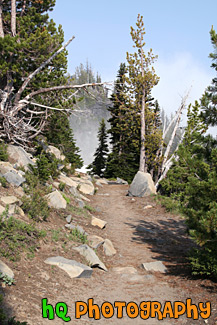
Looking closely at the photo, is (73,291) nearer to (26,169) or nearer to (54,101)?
(26,169)

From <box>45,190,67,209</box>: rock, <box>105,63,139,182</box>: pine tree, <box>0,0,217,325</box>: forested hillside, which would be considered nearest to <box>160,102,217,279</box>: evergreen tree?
<box>0,0,217,325</box>: forested hillside

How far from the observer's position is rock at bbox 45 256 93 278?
6379 mm

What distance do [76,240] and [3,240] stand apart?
2847 mm

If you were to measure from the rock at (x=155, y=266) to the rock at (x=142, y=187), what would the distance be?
10295 mm

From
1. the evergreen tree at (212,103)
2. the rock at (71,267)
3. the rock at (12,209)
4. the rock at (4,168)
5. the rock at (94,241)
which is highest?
the evergreen tree at (212,103)

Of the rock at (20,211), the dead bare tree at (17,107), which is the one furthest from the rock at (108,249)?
the dead bare tree at (17,107)

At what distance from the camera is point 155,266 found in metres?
7.70

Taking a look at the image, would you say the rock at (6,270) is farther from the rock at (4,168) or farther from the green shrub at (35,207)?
the rock at (4,168)

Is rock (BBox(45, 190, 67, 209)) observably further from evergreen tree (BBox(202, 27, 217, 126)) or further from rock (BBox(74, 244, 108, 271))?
evergreen tree (BBox(202, 27, 217, 126))

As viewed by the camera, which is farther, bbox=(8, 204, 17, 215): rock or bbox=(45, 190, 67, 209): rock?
bbox=(45, 190, 67, 209): rock

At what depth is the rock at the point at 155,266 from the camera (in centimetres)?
758

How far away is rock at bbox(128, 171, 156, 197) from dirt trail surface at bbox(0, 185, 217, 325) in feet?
21.1

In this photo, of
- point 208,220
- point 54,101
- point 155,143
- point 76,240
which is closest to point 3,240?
point 76,240

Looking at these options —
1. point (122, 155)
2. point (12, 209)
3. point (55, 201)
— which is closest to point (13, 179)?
point (55, 201)
